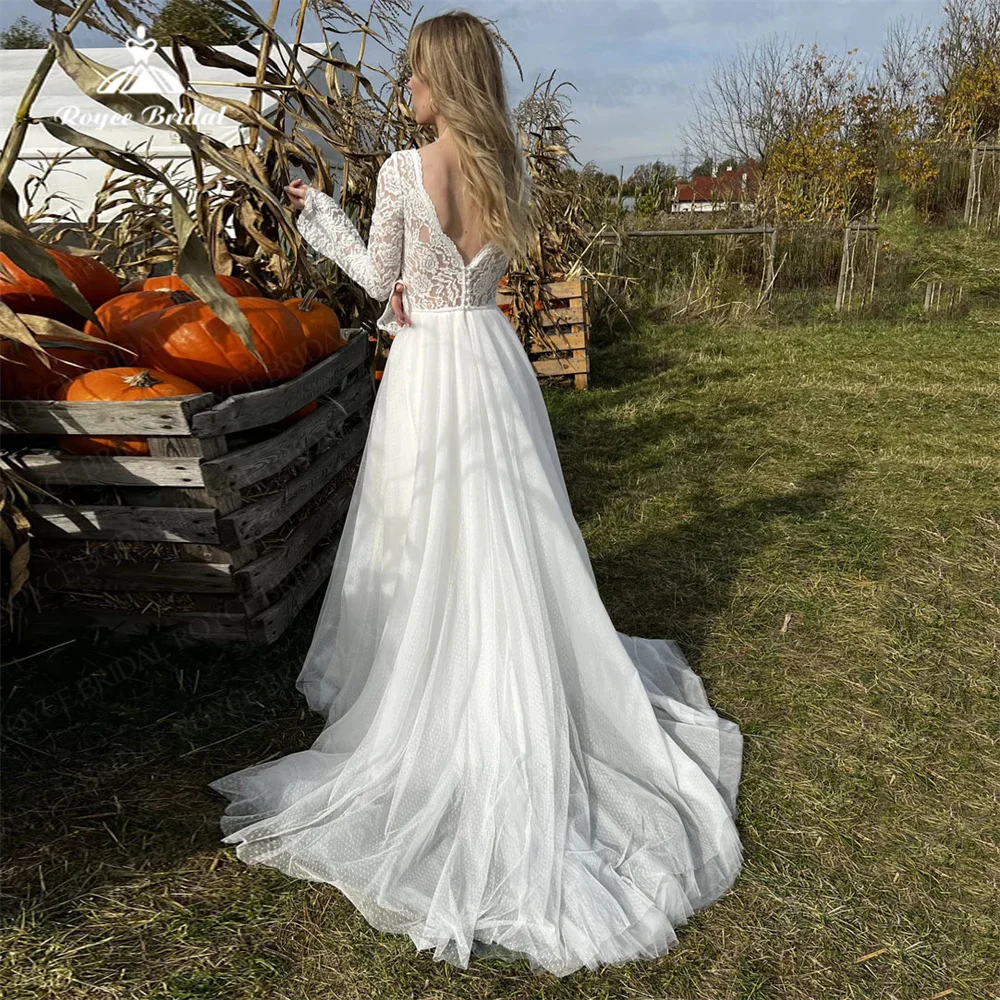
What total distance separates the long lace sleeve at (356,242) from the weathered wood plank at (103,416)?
0.64 metres

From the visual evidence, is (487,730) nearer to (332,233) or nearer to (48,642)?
(332,233)

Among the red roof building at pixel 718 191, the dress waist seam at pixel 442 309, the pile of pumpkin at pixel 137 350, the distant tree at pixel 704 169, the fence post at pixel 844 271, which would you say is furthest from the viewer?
the distant tree at pixel 704 169

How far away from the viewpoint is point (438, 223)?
2.32 meters

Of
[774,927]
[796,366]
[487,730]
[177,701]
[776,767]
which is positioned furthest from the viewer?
[796,366]

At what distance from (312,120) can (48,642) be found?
2206mm

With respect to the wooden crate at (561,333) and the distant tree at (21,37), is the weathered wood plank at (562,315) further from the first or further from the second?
the distant tree at (21,37)

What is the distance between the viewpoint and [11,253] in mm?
2135

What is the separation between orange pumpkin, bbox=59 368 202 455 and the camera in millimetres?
2703

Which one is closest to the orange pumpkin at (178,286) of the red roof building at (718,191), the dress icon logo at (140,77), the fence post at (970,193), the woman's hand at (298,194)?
the dress icon logo at (140,77)

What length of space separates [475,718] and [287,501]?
1.20 meters

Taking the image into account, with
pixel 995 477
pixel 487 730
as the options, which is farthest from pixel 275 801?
pixel 995 477

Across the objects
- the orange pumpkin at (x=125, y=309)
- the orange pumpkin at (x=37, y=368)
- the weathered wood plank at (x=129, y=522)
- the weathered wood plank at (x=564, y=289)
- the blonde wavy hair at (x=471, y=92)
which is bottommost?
the weathered wood plank at (x=129, y=522)

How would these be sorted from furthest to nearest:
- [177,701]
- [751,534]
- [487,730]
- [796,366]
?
[796,366]
[751,534]
[177,701]
[487,730]

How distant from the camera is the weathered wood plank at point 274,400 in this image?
2.70m
